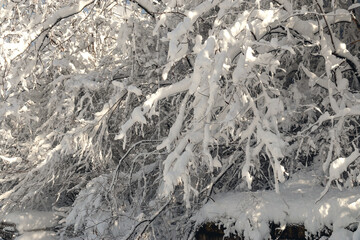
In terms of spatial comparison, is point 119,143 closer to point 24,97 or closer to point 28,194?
point 28,194

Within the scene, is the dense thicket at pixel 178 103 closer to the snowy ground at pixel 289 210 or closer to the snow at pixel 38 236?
the snowy ground at pixel 289 210

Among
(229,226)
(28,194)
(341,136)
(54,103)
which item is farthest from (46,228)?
(341,136)

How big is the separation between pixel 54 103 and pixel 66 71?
701mm

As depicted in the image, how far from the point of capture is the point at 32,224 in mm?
8938

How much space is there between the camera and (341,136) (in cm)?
554

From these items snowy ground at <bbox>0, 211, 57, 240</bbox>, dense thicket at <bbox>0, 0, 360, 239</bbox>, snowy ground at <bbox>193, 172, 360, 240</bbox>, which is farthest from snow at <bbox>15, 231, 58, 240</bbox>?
snowy ground at <bbox>193, 172, 360, 240</bbox>

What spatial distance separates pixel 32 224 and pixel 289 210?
5.83 m

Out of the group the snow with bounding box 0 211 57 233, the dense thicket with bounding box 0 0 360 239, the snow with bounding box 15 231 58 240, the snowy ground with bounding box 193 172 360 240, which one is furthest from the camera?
the snow with bounding box 0 211 57 233

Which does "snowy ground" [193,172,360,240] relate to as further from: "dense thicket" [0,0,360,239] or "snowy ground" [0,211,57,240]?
"snowy ground" [0,211,57,240]

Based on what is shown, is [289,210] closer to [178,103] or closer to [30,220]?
Result: [178,103]

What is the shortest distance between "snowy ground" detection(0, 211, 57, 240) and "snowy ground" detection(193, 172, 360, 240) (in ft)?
14.4

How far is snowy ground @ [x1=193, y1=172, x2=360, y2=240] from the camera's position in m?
4.22

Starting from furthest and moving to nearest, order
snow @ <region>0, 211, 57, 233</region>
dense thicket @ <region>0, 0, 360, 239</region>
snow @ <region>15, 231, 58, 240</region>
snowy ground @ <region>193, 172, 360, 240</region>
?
1. snow @ <region>0, 211, 57, 233</region>
2. snow @ <region>15, 231, 58, 240</region>
3. dense thicket @ <region>0, 0, 360, 239</region>
4. snowy ground @ <region>193, 172, 360, 240</region>

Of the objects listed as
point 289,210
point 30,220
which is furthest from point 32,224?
point 289,210
